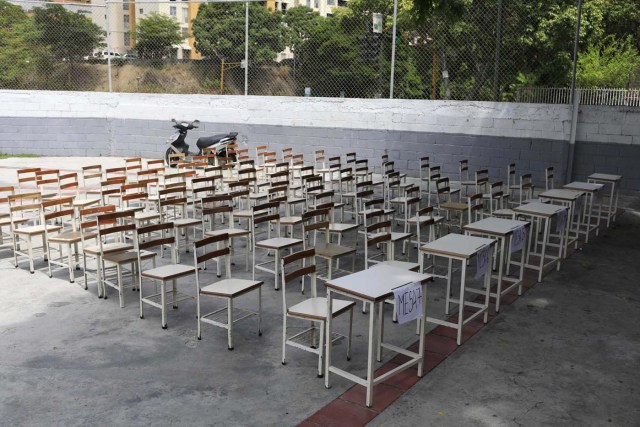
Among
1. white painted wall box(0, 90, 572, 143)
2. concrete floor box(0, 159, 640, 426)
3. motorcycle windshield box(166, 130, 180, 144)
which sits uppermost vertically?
white painted wall box(0, 90, 572, 143)

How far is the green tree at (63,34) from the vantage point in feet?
59.6

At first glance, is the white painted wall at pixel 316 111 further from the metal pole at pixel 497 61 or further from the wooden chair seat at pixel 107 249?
the wooden chair seat at pixel 107 249

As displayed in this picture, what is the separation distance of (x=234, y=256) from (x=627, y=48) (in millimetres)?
26288

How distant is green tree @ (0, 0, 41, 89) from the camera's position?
17.8 meters

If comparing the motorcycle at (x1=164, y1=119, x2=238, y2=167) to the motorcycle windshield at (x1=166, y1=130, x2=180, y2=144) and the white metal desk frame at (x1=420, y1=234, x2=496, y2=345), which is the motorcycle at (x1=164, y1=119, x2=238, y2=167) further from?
the white metal desk frame at (x1=420, y1=234, x2=496, y2=345)

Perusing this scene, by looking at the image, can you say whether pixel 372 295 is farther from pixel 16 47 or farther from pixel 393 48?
pixel 16 47

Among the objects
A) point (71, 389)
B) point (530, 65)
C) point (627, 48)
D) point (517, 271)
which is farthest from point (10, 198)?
point (627, 48)

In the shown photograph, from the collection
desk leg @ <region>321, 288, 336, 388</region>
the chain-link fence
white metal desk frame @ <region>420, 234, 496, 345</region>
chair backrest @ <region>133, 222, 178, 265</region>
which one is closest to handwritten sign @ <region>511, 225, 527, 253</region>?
white metal desk frame @ <region>420, 234, 496, 345</region>

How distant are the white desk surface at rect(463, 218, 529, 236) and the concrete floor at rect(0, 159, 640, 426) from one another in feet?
2.85

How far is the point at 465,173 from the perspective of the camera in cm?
1456

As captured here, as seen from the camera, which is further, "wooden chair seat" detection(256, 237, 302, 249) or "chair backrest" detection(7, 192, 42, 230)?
"chair backrest" detection(7, 192, 42, 230)

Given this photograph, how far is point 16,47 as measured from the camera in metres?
18.2

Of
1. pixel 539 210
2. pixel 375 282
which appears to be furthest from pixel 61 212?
pixel 539 210

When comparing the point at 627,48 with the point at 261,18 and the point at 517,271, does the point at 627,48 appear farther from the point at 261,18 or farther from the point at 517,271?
the point at 517,271
